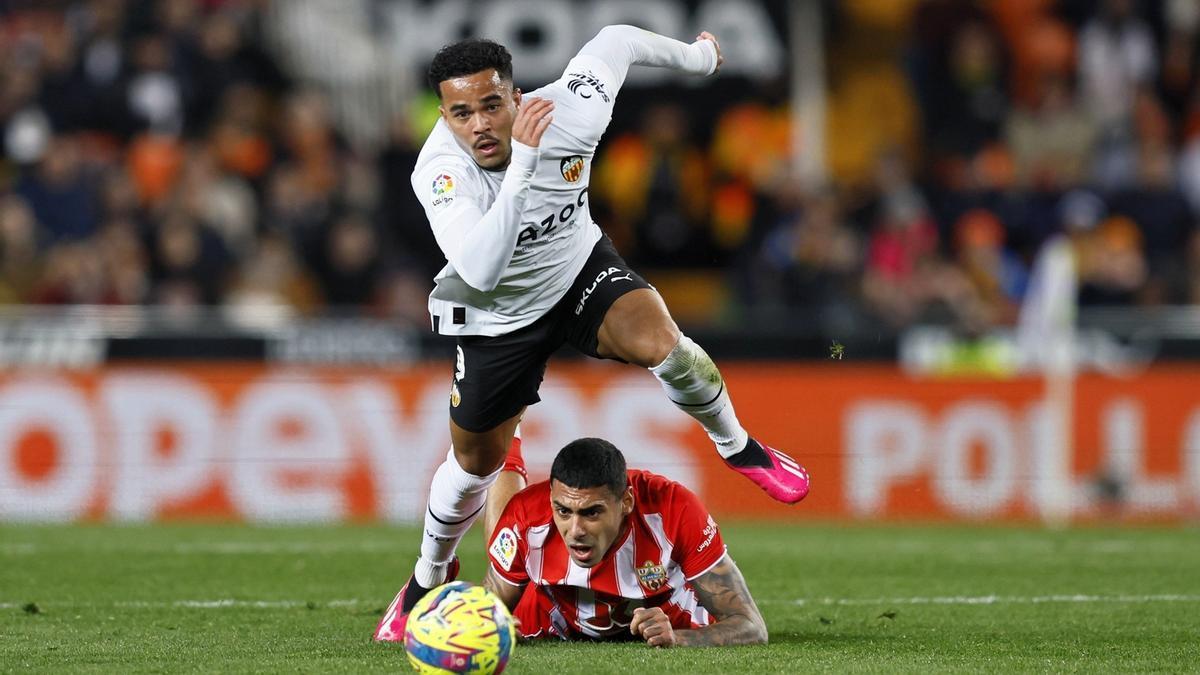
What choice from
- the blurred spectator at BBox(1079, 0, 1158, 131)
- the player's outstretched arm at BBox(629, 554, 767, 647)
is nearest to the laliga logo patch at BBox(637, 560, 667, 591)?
the player's outstretched arm at BBox(629, 554, 767, 647)

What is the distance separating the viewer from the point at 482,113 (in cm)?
734

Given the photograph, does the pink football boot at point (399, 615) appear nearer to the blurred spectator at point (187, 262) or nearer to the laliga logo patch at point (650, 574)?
the laliga logo patch at point (650, 574)

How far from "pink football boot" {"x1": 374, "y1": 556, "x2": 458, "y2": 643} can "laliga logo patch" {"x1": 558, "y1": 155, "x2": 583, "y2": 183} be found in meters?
1.75

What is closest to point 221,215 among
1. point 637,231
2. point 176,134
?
point 176,134

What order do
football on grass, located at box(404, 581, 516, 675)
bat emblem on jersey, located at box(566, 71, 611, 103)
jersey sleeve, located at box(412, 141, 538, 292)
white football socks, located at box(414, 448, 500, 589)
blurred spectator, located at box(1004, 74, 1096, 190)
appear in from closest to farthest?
football on grass, located at box(404, 581, 516, 675), jersey sleeve, located at box(412, 141, 538, 292), bat emblem on jersey, located at box(566, 71, 611, 103), white football socks, located at box(414, 448, 500, 589), blurred spectator, located at box(1004, 74, 1096, 190)

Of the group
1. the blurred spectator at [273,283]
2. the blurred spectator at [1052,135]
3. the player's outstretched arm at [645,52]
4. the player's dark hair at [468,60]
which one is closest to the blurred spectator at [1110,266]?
the blurred spectator at [1052,135]

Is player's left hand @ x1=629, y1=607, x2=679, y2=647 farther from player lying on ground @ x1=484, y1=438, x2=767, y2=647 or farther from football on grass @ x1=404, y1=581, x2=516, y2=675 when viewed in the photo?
football on grass @ x1=404, y1=581, x2=516, y2=675

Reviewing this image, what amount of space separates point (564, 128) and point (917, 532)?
23.6 ft

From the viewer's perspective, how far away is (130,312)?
14898 millimetres

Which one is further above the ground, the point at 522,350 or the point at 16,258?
the point at 522,350

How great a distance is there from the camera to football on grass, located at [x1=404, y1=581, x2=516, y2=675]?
6.09 meters

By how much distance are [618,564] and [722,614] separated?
1.54 ft

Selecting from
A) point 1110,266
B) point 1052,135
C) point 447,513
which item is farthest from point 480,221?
point 1052,135

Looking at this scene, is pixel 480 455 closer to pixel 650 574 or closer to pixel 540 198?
pixel 650 574
